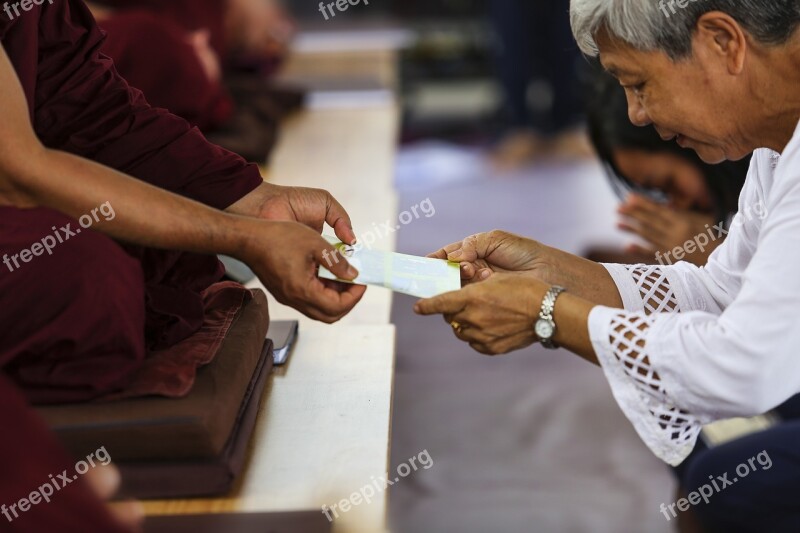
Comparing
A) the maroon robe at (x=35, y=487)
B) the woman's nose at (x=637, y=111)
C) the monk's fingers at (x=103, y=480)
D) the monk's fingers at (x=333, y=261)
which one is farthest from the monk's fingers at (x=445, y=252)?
the maroon robe at (x=35, y=487)

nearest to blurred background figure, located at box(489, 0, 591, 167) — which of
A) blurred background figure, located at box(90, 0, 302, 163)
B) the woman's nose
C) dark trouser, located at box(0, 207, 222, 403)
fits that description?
blurred background figure, located at box(90, 0, 302, 163)

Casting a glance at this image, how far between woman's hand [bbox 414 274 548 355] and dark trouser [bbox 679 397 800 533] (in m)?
0.42

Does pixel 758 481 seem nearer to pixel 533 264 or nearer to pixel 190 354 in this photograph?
pixel 533 264

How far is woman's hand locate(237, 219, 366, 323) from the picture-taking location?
154cm

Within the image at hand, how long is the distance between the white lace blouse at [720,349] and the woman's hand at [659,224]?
1.03 m

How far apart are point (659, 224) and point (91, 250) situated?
5.07 feet

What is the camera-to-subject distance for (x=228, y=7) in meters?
4.14

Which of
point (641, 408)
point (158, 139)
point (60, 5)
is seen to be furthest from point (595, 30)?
point (60, 5)

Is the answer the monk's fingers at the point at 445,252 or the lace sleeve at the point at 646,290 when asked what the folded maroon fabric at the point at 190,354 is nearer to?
the monk's fingers at the point at 445,252

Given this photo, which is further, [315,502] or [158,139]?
[158,139]

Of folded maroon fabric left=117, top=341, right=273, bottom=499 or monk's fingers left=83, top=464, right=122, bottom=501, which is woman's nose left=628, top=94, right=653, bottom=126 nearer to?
folded maroon fabric left=117, top=341, right=273, bottom=499

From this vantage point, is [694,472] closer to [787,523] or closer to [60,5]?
[787,523]

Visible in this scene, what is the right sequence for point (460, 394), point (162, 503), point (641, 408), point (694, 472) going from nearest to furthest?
point (162, 503), point (641, 408), point (694, 472), point (460, 394)

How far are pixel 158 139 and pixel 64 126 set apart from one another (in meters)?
0.15
